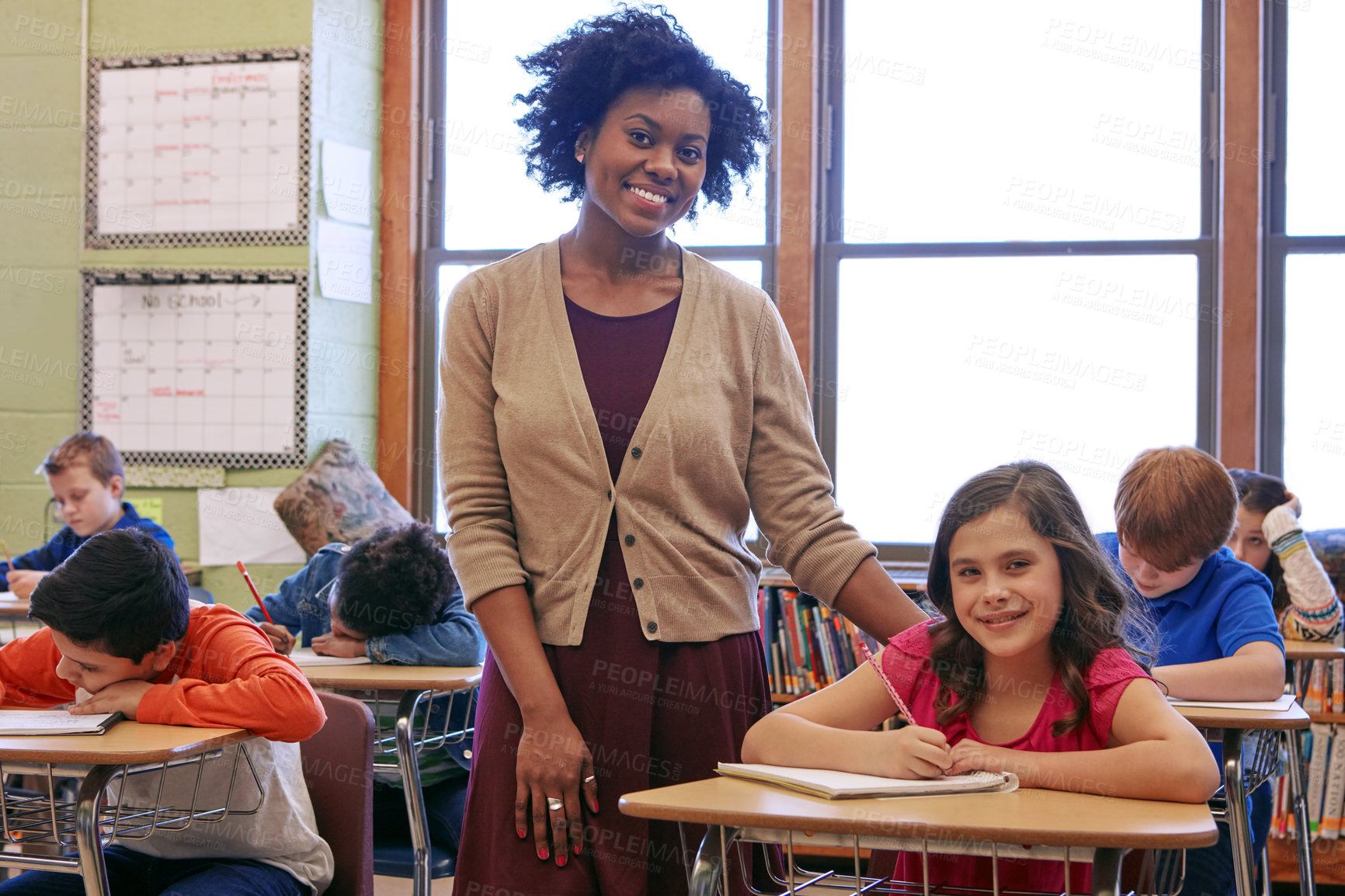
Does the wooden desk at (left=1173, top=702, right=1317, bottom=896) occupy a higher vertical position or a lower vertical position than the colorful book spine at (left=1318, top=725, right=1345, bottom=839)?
higher

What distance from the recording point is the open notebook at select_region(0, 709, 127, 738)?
157cm

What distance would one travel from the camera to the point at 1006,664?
61.4 inches

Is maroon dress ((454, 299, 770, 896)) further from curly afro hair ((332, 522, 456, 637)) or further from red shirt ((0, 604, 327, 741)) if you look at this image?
curly afro hair ((332, 522, 456, 637))

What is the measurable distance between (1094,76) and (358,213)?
2.34 meters

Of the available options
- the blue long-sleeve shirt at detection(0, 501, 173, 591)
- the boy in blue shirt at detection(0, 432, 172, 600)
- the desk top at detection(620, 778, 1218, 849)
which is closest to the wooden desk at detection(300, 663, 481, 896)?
the desk top at detection(620, 778, 1218, 849)

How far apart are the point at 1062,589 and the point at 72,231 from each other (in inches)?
135

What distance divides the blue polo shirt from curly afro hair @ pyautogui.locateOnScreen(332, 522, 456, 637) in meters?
1.38

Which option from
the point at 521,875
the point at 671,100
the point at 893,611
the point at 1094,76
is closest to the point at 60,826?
the point at 521,875

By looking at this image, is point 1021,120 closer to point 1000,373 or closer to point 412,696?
point 1000,373

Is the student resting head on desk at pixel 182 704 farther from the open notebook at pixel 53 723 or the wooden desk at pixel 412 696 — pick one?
the wooden desk at pixel 412 696

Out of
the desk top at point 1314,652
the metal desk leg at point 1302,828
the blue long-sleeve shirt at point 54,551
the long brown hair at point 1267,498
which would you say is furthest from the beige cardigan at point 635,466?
the blue long-sleeve shirt at point 54,551

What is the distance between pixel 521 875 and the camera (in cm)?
129

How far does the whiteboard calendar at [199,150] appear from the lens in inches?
147

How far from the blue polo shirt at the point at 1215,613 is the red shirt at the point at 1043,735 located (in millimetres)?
780
